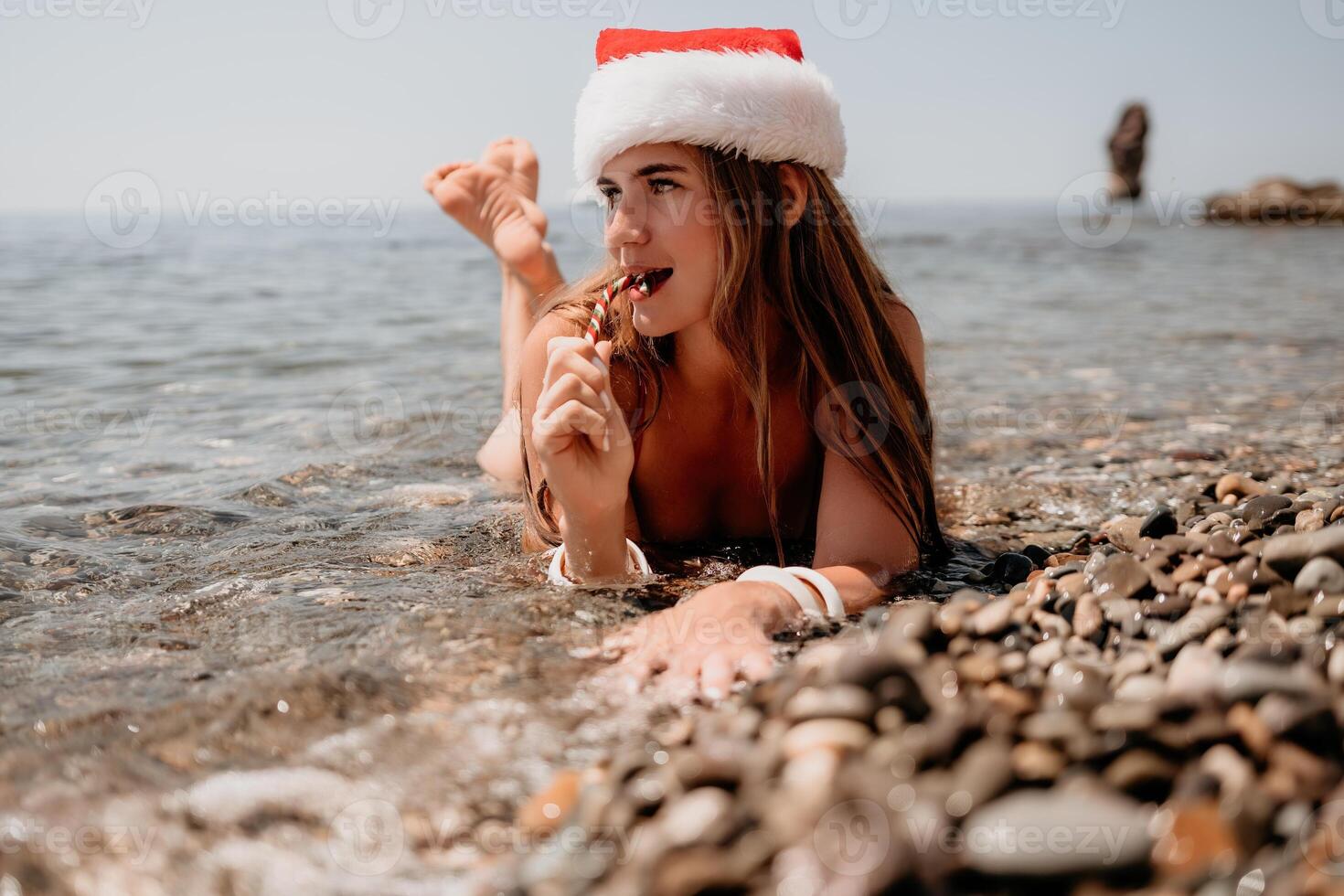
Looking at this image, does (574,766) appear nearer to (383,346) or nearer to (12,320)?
(383,346)

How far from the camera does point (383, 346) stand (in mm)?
8516

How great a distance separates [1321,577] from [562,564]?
1.93 m

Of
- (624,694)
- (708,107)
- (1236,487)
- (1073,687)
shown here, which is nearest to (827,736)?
(1073,687)

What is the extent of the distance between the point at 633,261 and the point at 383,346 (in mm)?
5936

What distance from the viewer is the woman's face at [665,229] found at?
2.99m

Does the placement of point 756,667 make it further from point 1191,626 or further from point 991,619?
point 1191,626

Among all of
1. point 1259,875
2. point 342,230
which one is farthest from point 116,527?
point 342,230

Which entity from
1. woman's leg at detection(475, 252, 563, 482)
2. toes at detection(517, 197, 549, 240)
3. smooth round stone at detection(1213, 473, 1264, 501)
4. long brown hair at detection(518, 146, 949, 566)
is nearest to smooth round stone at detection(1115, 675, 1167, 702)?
long brown hair at detection(518, 146, 949, 566)

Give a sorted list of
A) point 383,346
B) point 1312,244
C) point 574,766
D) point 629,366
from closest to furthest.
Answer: point 574,766 < point 629,366 < point 383,346 < point 1312,244

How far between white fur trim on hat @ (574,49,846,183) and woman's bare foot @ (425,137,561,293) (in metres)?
1.74

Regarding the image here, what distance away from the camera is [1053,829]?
1339 mm

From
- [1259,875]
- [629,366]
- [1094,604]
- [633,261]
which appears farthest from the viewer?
[629,366]

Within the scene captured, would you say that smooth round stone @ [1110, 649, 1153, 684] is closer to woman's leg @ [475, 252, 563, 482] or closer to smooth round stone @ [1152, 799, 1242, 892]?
smooth round stone @ [1152, 799, 1242, 892]

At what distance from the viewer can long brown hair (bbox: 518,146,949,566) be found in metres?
3.14
